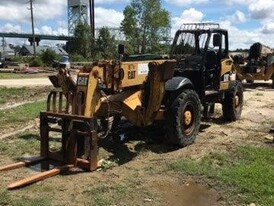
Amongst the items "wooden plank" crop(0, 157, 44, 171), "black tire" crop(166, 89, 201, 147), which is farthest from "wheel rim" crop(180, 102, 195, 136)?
"wooden plank" crop(0, 157, 44, 171)

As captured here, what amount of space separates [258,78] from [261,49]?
1.88 metres

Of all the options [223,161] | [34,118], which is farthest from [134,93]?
[34,118]

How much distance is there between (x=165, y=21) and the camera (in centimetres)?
6800

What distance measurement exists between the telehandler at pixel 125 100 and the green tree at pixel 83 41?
57.3m

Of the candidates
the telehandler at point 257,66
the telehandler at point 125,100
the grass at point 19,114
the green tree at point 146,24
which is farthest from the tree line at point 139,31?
the telehandler at point 125,100

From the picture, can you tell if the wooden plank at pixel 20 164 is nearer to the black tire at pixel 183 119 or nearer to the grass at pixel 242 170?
the grass at pixel 242 170

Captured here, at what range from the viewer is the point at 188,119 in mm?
9469

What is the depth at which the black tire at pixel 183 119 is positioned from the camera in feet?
29.5

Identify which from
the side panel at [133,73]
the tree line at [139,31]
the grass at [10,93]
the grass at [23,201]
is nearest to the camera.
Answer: the grass at [23,201]

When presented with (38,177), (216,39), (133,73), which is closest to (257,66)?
(216,39)

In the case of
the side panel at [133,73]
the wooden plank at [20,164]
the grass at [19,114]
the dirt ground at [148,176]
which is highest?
the side panel at [133,73]

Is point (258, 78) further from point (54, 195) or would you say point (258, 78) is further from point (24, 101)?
point (54, 195)

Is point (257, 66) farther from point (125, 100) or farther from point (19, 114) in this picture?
point (125, 100)

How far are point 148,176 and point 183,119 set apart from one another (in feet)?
7.11
